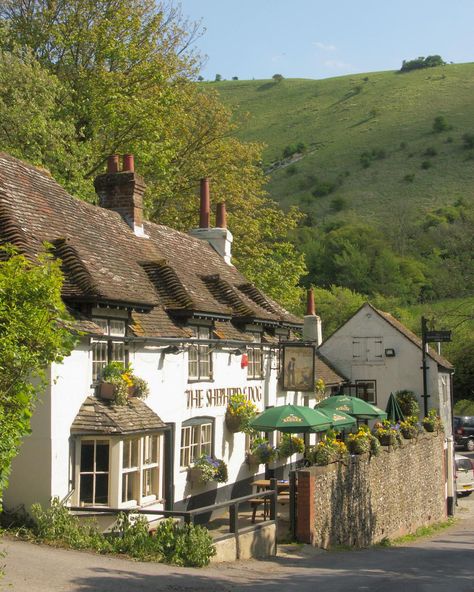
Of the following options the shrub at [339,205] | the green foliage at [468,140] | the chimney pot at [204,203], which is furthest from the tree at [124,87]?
the green foliage at [468,140]

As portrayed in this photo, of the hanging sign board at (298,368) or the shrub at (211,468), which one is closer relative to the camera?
the shrub at (211,468)

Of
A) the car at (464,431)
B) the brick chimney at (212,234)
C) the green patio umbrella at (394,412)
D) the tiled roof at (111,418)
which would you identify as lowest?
the car at (464,431)

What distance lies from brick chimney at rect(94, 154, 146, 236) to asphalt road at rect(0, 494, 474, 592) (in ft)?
32.5

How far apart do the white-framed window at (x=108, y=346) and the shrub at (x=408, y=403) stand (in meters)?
21.8

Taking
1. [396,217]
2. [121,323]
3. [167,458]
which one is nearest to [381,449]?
[167,458]

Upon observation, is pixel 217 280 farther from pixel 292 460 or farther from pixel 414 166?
pixel 414 166

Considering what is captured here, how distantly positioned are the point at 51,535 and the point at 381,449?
1290cm

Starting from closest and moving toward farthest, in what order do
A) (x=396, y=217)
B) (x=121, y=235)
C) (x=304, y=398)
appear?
1. (x=121, y=235)
2. (x=304, y=398)
3. (x=396, y=217)

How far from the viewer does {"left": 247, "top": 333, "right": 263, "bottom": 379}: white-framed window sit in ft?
80.9

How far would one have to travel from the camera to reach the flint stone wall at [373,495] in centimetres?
1973

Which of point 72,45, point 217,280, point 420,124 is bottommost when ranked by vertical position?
point 217,280

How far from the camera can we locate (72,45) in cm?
3575

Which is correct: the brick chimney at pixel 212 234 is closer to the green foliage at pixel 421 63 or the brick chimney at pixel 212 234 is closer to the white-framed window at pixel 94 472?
the white-framed window at pixel 94 472

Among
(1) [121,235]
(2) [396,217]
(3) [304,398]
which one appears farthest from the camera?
(2) [396,217]
